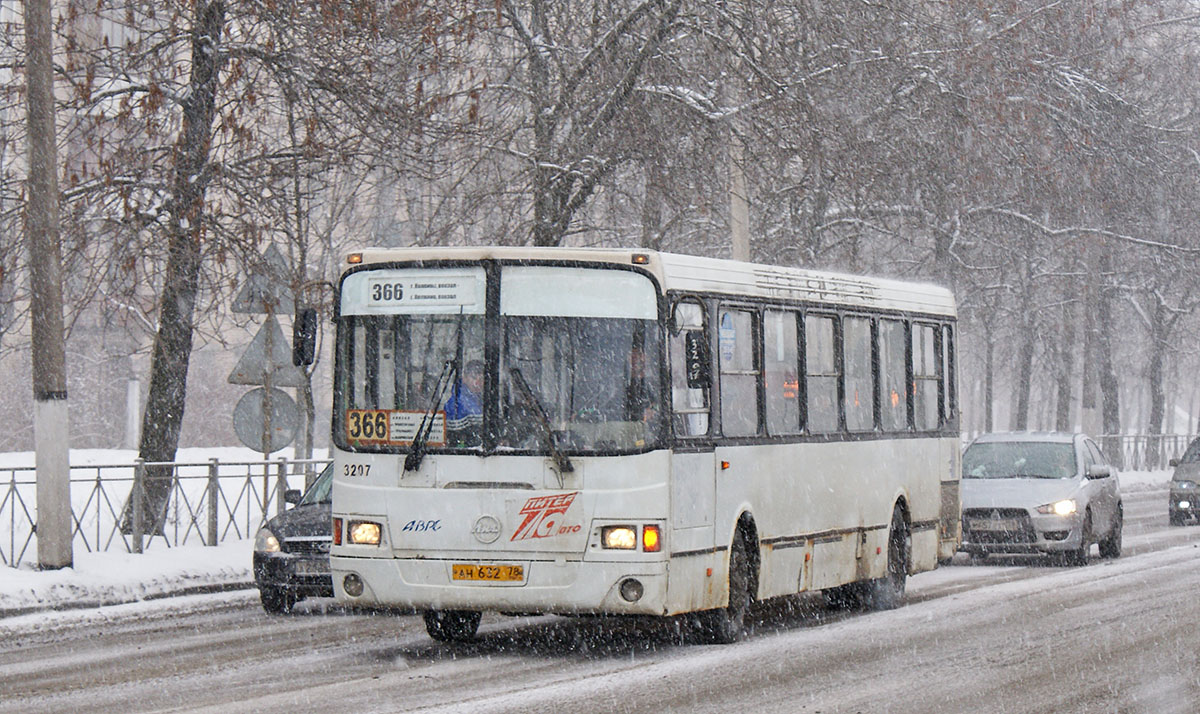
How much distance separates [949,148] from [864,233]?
244 inches

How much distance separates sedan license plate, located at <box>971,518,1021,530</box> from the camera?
21.3m

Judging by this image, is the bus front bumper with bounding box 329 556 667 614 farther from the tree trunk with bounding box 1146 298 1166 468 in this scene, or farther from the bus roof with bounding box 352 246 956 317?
the tree trunk with bounding box 1146 298 1166 468

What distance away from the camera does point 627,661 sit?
39.8ft

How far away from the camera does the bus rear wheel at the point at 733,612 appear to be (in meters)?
13.1

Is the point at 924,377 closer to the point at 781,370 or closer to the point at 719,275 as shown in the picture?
the point at 781,370

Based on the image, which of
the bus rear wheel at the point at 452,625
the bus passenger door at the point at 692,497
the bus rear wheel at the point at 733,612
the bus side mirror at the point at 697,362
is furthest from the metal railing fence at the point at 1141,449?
the bus side mirror at the point at 697,362

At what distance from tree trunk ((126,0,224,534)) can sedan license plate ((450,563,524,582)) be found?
733cm

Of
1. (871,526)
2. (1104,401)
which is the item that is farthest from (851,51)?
(1104,401)

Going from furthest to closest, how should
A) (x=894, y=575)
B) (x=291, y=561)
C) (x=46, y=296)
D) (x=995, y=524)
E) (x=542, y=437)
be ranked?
(x=995, y=524) → (x=46, y=296) → (x=894, y=575) → (x=291, y=561) → (x=542, y=437)

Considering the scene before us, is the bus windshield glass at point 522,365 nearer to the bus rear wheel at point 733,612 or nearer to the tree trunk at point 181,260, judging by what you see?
the bus rear wheel at point 733,612

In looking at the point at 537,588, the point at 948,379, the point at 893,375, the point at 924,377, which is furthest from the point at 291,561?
the point at 948,379

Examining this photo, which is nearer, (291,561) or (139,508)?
(291,561)

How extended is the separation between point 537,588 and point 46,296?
7.24m

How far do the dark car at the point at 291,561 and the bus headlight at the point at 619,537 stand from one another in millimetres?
3975
